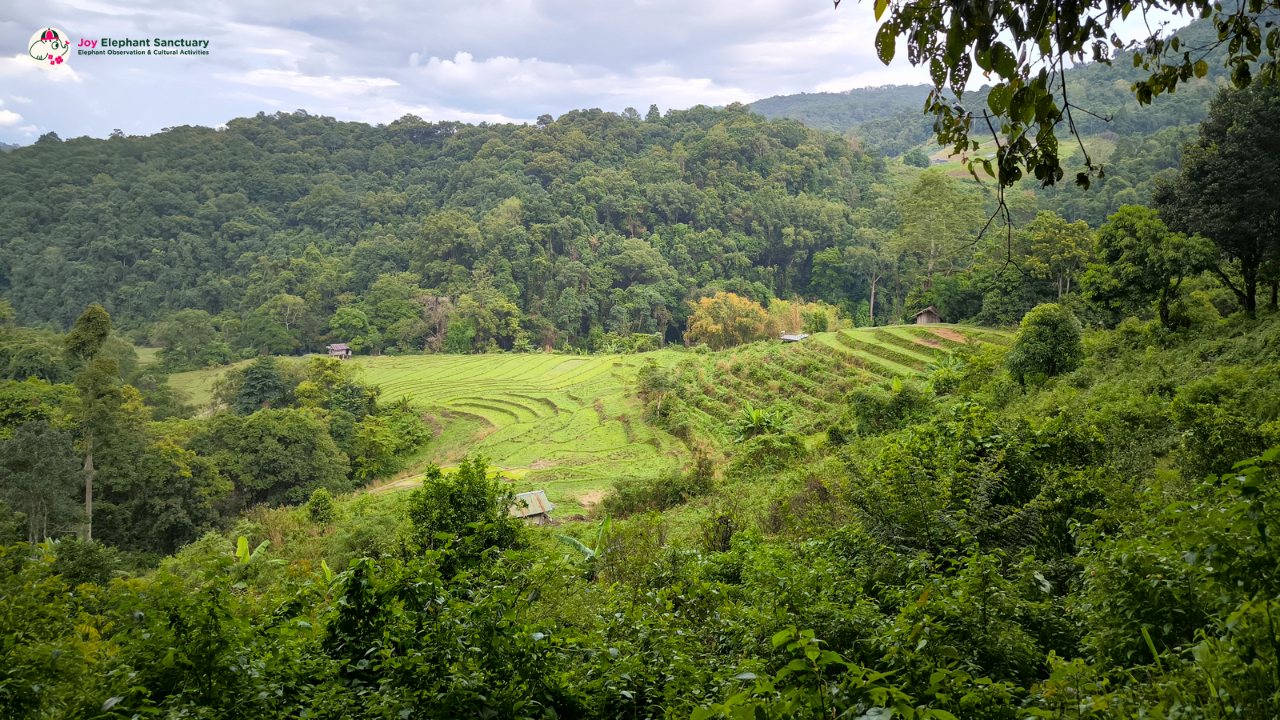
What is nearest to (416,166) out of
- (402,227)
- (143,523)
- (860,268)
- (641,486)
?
(402,227)

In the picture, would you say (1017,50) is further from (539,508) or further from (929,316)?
(929,316)

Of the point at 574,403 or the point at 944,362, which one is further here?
the point at 574,403

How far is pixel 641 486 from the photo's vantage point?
14.7 meters

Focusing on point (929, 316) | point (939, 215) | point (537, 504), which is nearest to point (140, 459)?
point (537, 504)

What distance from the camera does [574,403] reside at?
27.3 meters

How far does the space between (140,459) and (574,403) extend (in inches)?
582

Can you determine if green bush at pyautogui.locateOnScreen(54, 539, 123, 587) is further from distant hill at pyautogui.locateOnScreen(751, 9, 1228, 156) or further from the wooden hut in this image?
the wooden hut

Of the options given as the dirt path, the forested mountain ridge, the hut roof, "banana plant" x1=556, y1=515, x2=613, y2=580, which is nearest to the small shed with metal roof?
the hut roof

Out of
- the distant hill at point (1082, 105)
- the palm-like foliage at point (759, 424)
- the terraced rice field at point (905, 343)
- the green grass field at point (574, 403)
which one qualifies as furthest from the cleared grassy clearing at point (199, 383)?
the distant hill at point (1082, 105)

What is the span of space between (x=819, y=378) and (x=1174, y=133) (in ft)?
138

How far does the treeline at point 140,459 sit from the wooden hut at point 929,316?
23075 millimetres

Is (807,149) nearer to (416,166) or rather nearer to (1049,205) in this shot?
(1049,205)

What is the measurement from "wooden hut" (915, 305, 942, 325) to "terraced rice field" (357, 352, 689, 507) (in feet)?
38.6

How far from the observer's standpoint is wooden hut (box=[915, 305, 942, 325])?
2817 cm
